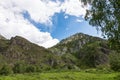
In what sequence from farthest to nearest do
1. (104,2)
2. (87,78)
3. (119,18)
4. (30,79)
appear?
1. (87,78)
2. (30,79)
3. (104,2)
4. (119,18)

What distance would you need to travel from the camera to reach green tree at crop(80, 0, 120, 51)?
37844mm

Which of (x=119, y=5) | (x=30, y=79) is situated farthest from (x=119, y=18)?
(x=30, y=79)

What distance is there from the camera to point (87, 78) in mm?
123188

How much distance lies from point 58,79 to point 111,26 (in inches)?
3284

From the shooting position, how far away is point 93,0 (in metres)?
39.7

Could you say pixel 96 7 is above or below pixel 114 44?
above

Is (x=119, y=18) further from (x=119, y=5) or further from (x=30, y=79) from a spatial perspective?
(x=30, y=79)

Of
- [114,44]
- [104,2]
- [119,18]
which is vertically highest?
[104,2]

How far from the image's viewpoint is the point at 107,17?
129 feet

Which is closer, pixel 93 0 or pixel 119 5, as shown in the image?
pixel 119 5

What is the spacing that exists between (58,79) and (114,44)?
8139cm

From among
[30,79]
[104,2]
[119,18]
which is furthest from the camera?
[30,79]

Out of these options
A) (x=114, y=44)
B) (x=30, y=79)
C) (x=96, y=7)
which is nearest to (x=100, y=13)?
(x=96, y=7)

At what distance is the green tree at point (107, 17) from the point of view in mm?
37844
